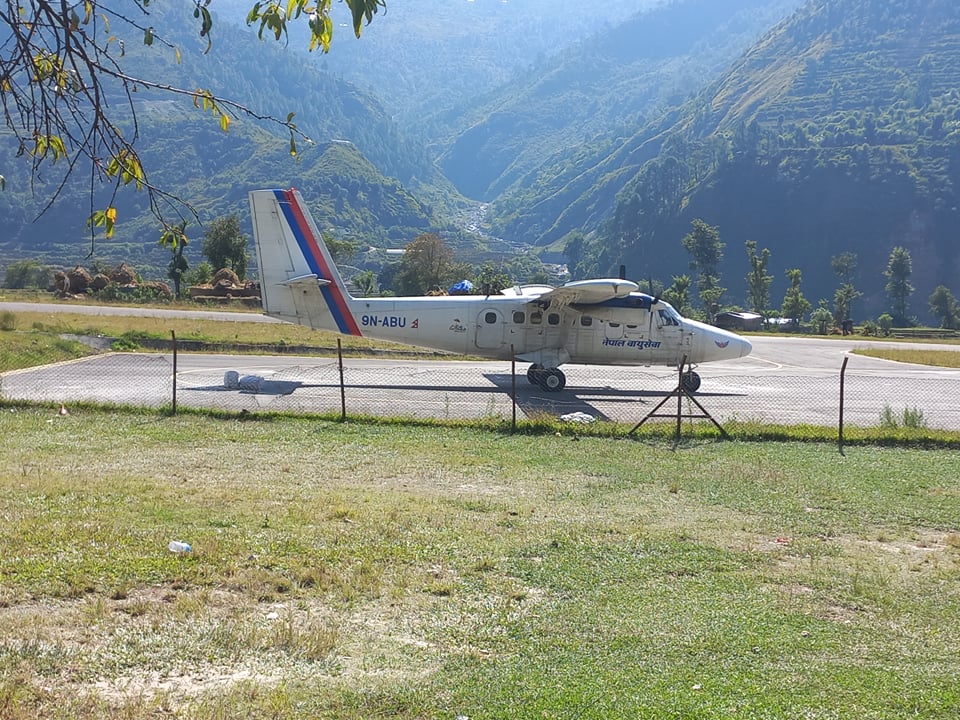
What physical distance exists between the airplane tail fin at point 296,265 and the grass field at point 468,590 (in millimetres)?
10430

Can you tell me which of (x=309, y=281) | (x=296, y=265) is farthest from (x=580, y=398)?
(x=296, y=265)

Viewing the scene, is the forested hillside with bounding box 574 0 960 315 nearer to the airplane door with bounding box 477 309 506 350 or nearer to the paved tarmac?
the paved tarmac

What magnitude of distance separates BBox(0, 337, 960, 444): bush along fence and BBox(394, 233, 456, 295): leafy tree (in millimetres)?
59542

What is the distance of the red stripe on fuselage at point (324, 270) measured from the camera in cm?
2347

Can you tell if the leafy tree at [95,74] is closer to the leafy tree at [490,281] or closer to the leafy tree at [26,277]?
the leafy tree at [490,281]

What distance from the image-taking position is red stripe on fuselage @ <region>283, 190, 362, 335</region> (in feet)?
77.0

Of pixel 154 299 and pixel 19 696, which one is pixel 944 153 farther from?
pixel 19 696

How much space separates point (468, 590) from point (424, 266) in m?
82.9

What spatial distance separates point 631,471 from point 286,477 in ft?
16.3

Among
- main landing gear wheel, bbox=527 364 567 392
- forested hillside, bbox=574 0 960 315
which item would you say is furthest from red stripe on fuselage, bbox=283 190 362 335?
forested hillside, bbox=574 0 960 315

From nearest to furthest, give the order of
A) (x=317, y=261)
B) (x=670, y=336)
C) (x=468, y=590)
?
(x=468, y=590), (x=317, y=261), (x=670, y=336)

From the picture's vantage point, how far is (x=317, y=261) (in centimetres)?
2362

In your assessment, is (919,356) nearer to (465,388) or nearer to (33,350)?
(465,388)

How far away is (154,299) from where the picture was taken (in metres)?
62.1
